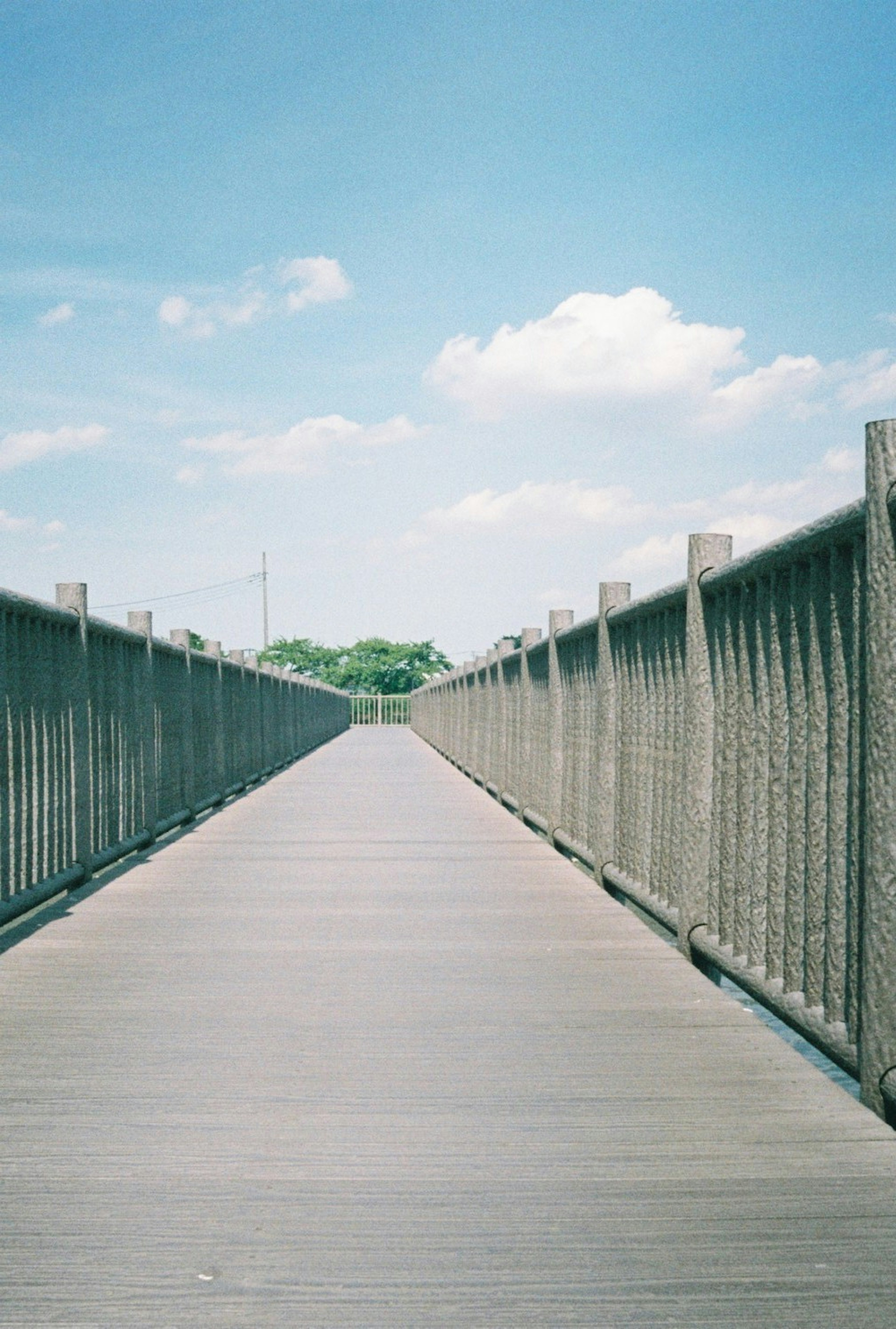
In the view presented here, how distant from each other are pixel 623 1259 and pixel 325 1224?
519 mm

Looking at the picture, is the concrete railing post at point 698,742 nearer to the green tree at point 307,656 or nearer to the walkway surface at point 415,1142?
the walkway surface at point 415,1142

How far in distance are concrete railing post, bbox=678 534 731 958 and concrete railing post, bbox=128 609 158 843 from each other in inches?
173

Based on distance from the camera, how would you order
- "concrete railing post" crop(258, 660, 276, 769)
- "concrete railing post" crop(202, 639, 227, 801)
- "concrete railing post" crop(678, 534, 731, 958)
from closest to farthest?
1. "concrete railing post" crop(678, 534, 731, 958)
2. "concrete railing post" crop(202, 639, 227, 801)
3. "concrete railing post" crop(258, 660, 276, 769)

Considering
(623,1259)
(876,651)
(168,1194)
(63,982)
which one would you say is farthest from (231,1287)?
(63,982)

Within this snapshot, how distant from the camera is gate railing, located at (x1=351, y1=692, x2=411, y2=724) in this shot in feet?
185

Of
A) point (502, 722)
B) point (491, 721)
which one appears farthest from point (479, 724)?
point (502, 722)

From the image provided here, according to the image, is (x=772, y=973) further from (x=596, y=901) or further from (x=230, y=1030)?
(x=596, y=901)

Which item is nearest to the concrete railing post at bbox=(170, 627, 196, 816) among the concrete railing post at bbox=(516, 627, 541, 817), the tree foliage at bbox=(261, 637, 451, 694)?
the concrete railing post at bbox=(516, 627, 541, 817)

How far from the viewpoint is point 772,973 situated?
10.7 ft

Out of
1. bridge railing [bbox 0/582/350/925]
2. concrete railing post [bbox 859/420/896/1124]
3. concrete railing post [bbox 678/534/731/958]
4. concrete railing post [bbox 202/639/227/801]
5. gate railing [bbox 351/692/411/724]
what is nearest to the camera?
concrete railing post [bbox 859/420/896/1124]

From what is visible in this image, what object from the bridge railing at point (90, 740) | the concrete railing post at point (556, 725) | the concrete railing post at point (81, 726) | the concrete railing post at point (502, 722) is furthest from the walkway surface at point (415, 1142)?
the concrete railing post at point (502, 722)

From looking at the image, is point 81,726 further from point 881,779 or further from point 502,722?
point 502,722

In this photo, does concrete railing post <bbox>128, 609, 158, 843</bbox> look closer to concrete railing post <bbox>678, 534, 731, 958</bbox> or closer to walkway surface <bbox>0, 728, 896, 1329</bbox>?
walkway surface <bbox>0, 728, 896, 1329</bbox>

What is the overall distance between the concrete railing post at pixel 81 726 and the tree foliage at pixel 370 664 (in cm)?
7073
